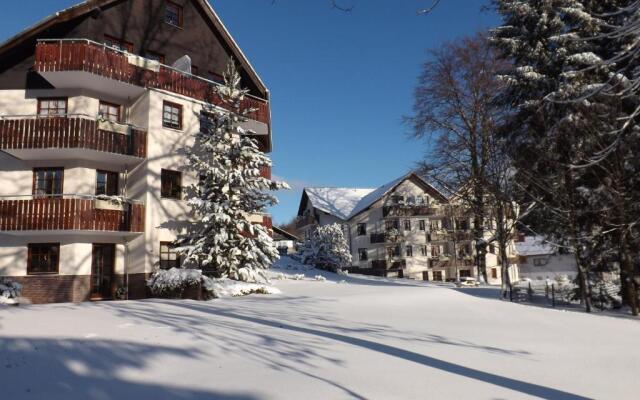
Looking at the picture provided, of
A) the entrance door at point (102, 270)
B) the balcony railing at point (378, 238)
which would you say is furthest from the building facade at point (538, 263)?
the entrance door at point (102, 270)

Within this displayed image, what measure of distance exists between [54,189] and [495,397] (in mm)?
18544

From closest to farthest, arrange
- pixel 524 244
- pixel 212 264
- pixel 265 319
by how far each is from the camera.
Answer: pixel 265 319 < pixel 212 264 < pixel 524 244

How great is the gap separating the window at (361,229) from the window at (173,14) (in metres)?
33.1

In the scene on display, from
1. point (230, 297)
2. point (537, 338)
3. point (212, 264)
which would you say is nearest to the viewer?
point (537, 338)

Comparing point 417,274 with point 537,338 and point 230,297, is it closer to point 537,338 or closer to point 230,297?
point 230,297

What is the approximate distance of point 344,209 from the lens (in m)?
54.2

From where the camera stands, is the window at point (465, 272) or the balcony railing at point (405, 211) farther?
the window at point (465, 272)

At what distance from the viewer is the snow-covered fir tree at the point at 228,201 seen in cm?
1764

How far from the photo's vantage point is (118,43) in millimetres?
19516

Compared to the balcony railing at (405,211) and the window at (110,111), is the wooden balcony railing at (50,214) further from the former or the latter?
the balcony railing at (405,211)

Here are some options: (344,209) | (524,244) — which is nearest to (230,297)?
(344,209)

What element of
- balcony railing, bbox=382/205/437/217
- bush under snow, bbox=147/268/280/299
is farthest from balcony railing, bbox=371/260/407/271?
bush under snow, bbox=147/268/280/299

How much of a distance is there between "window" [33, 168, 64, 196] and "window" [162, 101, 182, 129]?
15.6 feet

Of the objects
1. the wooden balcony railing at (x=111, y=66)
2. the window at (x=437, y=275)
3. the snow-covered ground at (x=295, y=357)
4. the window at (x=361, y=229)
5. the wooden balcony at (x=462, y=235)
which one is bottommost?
the window at (x=437, y=275)
